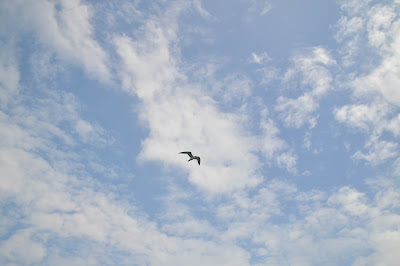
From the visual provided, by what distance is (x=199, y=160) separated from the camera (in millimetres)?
73062
